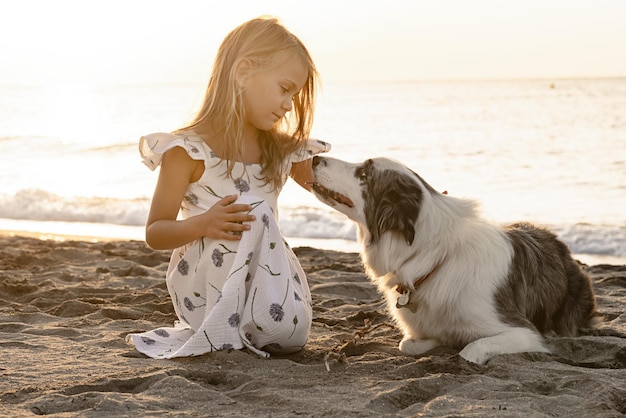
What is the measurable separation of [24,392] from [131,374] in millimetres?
491

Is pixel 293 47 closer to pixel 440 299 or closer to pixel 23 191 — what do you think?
pixel 440 299

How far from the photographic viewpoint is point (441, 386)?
3604mm

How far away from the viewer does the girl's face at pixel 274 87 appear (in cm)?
441

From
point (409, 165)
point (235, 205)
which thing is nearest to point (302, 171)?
point (235, 205)

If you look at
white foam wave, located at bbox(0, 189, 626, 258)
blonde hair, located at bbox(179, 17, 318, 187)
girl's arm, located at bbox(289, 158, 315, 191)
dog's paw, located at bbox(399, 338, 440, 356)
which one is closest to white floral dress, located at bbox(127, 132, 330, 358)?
blonde hair, located at bbox(179, 17, 318, 187)

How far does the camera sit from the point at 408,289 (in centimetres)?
447

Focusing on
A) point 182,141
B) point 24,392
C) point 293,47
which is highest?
point 293,47

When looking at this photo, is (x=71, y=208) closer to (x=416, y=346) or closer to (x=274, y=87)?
(x=274, y=87)

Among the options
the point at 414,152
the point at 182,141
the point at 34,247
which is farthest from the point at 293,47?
the point at 414,152

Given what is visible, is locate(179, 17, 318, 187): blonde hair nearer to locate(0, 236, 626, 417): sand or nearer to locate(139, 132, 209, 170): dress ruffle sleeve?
locate(139, 132, 209, 170): dress ruffle sleeve

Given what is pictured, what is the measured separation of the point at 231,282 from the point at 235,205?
396 millimetres

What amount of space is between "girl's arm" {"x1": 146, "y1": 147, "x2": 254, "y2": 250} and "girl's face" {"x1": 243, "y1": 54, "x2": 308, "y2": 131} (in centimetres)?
44

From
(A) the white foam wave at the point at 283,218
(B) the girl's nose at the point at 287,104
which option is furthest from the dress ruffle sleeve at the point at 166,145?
(A) the white foam wave at the point at 283,218

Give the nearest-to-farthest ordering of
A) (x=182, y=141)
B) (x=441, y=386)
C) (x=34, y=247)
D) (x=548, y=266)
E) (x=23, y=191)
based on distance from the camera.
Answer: (x=441, y=386) → (x=182, y=141) → (x=548, y=266) → (x=34, y=247) → (x=23, y=191)
